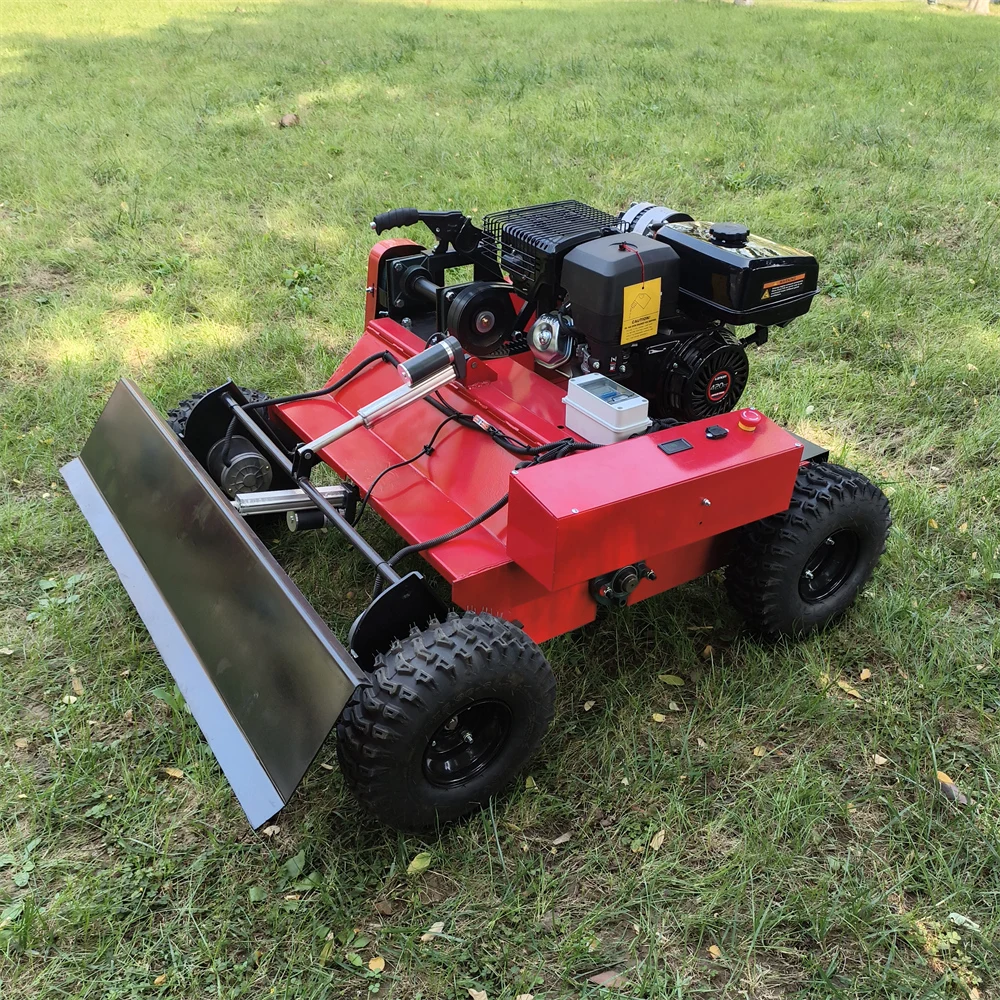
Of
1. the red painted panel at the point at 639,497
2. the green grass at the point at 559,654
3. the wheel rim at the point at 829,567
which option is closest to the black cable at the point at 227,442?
the green grass at the point at 559,654

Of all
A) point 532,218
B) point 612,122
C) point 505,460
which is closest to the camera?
point 505,460

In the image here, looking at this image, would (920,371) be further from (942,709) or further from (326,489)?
(326,489)

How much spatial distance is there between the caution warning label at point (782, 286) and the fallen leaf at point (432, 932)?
6.32 feet

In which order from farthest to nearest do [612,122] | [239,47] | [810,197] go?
[239,47] → [612,122] → [810,197]

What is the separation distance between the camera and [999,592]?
10.3 ft

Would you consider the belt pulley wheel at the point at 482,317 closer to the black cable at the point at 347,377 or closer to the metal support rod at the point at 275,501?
the black cable at the point at 347,377

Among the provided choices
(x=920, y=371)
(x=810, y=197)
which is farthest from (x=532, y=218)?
(x=810, y=197)

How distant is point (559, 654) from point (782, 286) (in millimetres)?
1328

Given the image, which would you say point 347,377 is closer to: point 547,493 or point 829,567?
point 547,493

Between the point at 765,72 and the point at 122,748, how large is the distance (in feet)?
28.7

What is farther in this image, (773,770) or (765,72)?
(765,72)

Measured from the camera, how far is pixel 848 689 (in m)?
2.76

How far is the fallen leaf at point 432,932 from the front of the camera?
2.07m

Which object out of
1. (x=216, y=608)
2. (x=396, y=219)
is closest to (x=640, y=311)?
(x=396, y=219)
